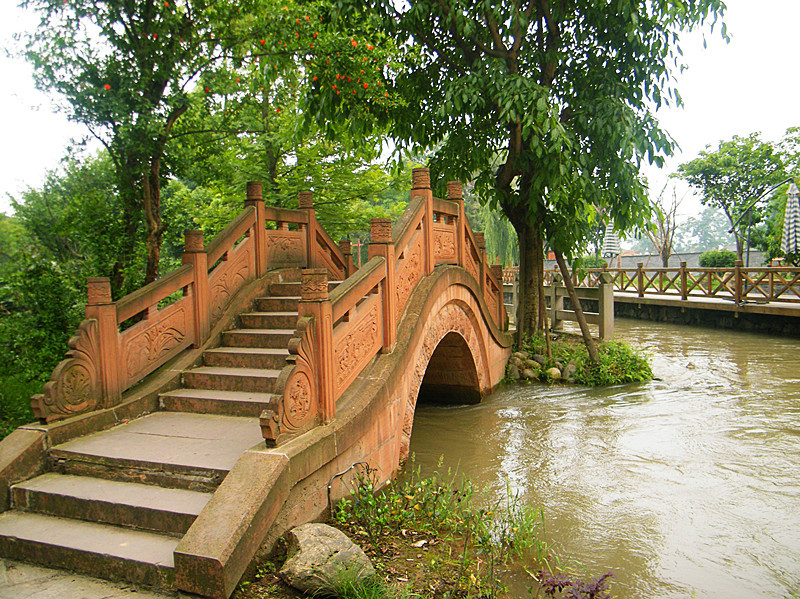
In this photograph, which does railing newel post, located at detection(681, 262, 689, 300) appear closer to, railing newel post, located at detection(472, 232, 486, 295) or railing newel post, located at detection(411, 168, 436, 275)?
railing newel post, located at detection(472, 232, 486, 295)

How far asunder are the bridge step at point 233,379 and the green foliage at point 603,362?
6.58 metres

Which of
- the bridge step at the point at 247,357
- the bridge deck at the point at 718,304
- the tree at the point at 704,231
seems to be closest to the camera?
the bridge step at the point at 247,357

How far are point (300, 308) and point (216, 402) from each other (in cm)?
157

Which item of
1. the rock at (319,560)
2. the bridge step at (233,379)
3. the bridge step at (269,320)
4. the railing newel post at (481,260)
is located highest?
the railing newel post at (481,260)

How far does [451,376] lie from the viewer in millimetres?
9609

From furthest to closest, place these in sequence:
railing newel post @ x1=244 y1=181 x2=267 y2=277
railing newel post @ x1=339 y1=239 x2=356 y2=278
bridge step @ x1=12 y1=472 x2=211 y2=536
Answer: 1. railing newel post @ x1=339 y1=239 x2=356 y2=278
2. railing newel post @ x1=244 y1=181 x2=267 y2=277
3. bridge step @ x1=12 y1=472 x2=211 y2=536

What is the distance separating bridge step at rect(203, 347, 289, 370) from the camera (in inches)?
242

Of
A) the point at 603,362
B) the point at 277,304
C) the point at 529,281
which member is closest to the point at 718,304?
the point at 603,362

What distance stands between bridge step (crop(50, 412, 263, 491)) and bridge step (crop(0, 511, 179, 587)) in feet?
1.41

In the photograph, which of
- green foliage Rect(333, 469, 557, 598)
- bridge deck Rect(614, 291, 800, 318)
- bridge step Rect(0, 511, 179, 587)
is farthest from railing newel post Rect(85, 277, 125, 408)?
bridge deck Rect(614, 291, 800, 318)

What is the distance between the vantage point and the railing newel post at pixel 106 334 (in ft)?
16.9

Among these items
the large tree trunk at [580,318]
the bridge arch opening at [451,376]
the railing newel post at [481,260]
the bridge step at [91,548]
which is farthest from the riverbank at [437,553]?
the large tree trunk at [580,318]

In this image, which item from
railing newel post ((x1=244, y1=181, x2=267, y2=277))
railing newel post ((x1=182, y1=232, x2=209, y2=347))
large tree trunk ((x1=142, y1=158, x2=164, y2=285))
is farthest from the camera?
railing newel post ((x1=244, y1=181, x2=267, y2=277))

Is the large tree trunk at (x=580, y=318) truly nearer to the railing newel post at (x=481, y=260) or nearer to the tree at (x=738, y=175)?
the railing newel post at (x=481, y=260)
